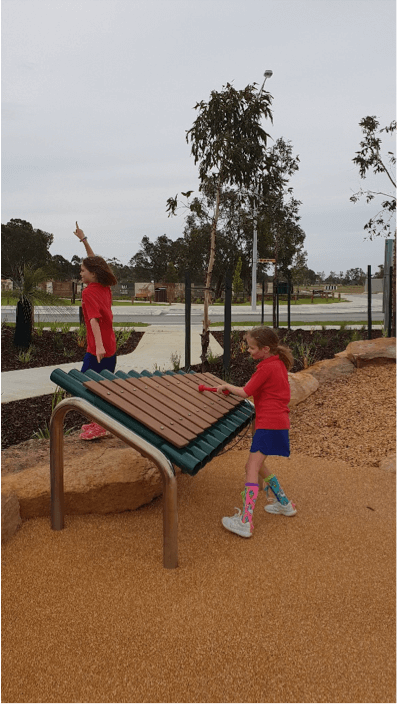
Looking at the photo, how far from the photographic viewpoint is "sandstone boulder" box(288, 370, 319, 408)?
596 centimetres

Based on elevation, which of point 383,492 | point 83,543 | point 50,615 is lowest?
point 383,492

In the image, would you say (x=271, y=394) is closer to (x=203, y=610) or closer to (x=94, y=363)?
(x=203, y=610)

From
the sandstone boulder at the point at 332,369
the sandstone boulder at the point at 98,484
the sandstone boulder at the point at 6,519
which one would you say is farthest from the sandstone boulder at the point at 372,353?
the sandstone boulder at the point at 6,519

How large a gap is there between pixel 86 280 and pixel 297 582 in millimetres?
1819

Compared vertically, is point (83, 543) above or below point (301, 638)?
above

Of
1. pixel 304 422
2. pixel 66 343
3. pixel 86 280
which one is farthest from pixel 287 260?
pixel 86 280

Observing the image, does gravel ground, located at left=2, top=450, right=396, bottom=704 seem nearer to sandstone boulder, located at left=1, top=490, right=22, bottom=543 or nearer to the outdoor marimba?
sandstone boulder, located at left=1, top=490, right=22, bottom=543

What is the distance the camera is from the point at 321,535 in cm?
290

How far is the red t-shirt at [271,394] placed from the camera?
108 inches

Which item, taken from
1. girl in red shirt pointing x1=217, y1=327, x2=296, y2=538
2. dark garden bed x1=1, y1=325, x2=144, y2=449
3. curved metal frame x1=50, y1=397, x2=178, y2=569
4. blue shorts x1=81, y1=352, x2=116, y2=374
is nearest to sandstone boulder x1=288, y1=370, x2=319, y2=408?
dark garden bed x1=1, y1=325, x2=144, y2=449

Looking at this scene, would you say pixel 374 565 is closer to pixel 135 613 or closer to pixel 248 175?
pixel 135 613

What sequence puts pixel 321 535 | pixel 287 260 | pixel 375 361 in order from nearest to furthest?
pixel 321 535
pixel 375 361
pixel 287 260

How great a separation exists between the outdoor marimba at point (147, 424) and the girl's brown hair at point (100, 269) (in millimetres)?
579

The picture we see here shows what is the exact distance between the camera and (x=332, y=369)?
7043 mm
